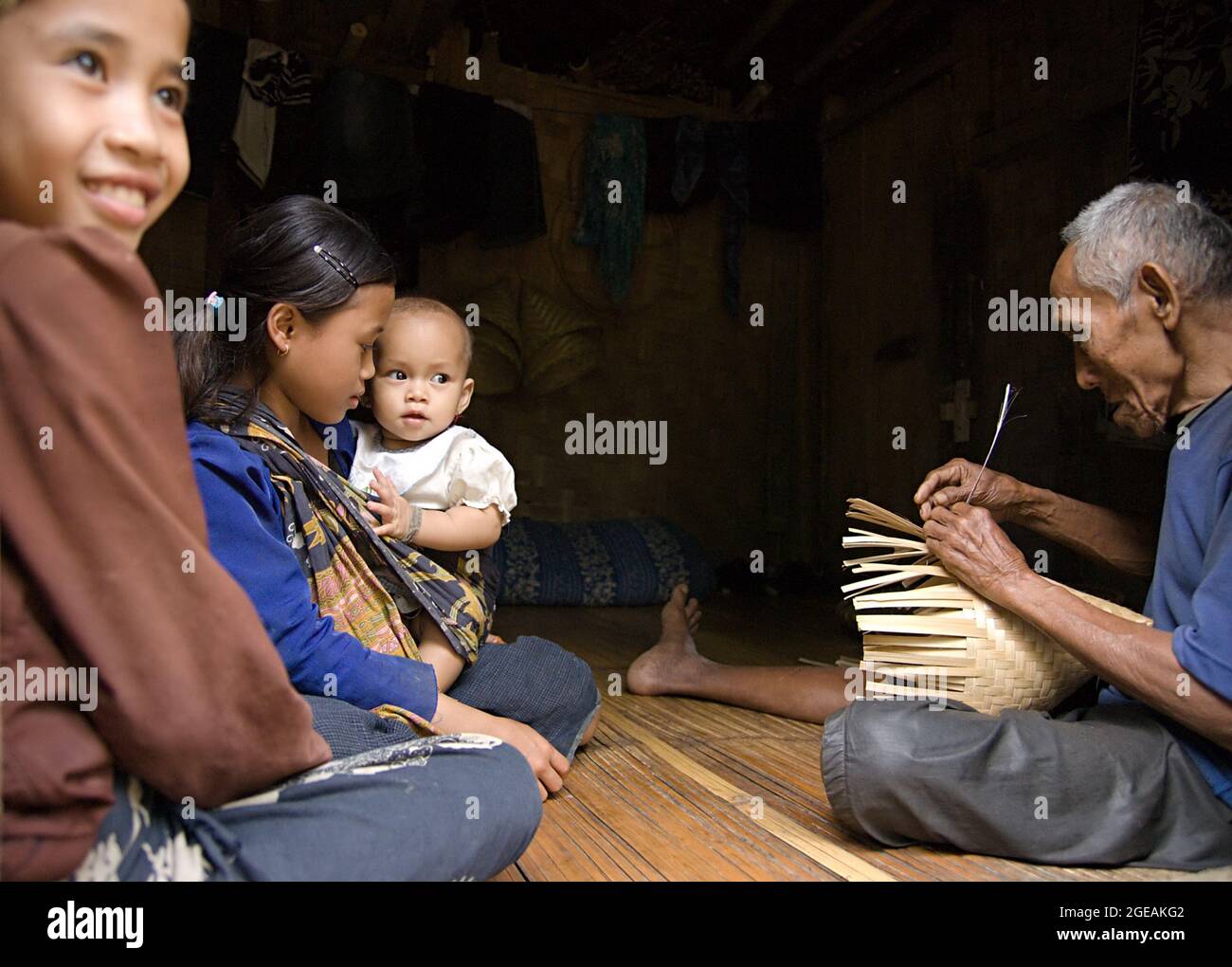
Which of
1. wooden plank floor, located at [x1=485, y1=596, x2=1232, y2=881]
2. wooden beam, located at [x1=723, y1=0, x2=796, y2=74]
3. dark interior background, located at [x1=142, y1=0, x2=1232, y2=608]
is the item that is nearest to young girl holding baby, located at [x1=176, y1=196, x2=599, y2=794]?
wooden plank floor, located at [x1=485, y1=596, x2=1232, y2=881]

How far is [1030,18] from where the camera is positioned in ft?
13.7

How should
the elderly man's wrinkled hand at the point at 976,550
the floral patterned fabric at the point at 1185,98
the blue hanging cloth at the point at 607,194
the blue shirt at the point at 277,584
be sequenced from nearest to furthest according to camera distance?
1. the blue shirt at the point at 277,584
2. the elderly man's wrinkled hand at the point at 976,550
3. the floral patterned fabric at the point at 1185,98
4. the blue hanging cloth at the point at 607,194

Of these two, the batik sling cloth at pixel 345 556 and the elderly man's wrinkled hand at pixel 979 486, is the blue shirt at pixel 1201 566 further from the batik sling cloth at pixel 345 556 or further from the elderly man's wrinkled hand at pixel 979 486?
the batik sling cloth at pixel 345 556

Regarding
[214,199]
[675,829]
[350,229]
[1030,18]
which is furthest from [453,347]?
[1030,18]

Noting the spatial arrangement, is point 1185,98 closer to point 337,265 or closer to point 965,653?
point 965,653

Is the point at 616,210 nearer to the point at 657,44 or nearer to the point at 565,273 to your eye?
the point at 565,273

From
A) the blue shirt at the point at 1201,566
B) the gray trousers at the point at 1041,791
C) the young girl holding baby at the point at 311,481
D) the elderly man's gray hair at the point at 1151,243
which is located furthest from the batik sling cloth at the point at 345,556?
the elderly man's gray hair at the point at 1151,243

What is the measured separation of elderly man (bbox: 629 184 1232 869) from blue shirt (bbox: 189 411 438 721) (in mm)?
774

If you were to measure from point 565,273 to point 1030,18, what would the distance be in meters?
2.68

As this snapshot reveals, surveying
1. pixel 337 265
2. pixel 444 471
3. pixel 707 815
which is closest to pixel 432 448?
pixel 444 471

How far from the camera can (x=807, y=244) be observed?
616 cm

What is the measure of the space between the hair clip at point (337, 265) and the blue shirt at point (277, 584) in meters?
0.36

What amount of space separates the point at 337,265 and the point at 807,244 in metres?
4.99

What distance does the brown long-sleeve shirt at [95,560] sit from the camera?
2.49 feet
